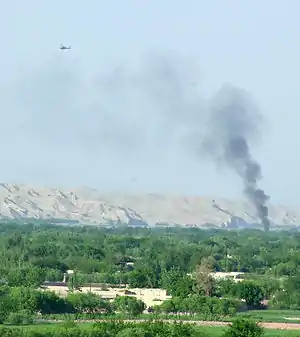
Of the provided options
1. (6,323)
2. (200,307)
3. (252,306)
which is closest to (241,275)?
(252,306)

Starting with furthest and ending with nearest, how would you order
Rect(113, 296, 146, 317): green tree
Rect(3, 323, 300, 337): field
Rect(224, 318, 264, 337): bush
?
Rect(113, 296, 146, 317): green tree → Rect(3, 323, 300, 337): field → Rect(224, 318, 264, 337): bush

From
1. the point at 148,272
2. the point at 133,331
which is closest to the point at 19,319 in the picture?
the point at 133,331

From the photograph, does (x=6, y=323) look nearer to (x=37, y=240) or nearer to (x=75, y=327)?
(x=75, y=327)

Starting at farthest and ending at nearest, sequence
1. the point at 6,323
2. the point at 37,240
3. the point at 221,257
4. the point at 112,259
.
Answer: the point at 37,240 → the point at 221,257 → the point at 112,259 → the point at 6,323

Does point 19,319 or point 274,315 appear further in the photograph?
point 274,315

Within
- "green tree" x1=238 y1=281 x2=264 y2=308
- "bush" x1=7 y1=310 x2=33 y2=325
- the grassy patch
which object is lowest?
"bush" x1=7 y1=310 x2=33 y2=325

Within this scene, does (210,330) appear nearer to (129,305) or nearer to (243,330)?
(243,330)

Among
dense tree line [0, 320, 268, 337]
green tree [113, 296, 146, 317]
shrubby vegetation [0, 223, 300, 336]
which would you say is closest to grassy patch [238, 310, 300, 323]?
shrubby vegetation [0, 223, 300, 336]

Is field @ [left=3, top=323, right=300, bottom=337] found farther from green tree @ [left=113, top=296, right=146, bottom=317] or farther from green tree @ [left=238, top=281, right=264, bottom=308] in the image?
green tree @ [left=238, top=281, right=264, bottom=308]

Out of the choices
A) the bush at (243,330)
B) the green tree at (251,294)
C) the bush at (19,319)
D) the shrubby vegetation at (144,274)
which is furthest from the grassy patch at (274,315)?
the bush at (19,319)

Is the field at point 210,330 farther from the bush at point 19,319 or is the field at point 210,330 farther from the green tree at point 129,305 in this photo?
the green tree at point 129,305

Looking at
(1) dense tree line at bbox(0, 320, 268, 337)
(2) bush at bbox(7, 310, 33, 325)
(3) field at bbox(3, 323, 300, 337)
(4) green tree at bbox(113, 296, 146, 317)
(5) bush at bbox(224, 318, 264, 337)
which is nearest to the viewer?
(1) dense tree line at bbox(0, 320, 268, 337)
